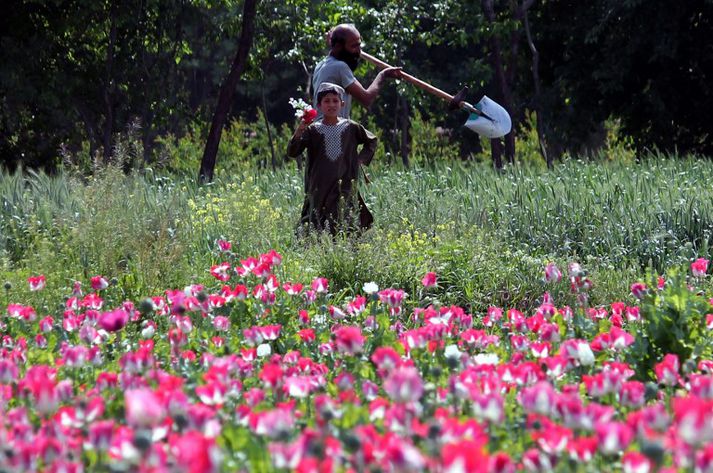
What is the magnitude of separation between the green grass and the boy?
0.29m

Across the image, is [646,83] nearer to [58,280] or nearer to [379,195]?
[379,195]

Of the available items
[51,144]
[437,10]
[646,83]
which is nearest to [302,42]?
[437,10]

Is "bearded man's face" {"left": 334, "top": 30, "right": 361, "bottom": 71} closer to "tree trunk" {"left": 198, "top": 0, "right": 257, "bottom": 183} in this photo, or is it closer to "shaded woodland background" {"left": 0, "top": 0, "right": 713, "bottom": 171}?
"tree trunk" {"left": 198, "top": 0, "right": 257, "bottom": 183}

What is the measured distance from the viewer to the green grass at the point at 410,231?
695 centimetres

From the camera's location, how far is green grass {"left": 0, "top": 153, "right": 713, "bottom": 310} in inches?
274

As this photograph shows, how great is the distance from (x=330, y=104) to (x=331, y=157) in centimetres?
36

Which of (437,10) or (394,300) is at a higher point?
(437,10)

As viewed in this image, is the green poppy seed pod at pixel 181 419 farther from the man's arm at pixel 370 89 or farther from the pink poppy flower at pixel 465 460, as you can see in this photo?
the man's arm at pixel 370 89

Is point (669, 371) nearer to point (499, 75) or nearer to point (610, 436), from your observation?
point (610, 436)

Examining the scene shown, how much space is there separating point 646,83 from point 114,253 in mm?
13816

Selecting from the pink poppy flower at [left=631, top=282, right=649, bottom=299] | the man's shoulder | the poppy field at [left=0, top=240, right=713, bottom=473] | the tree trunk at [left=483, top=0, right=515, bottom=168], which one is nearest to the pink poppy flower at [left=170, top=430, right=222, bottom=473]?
the poppy field at [left=0, top=240, right=713, bottom=473]

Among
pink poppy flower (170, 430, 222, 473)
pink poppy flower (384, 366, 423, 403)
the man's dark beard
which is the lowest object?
pink poppy flower (170, 430, 222, 473)

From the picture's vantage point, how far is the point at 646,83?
62.7ft

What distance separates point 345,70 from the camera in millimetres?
8047
